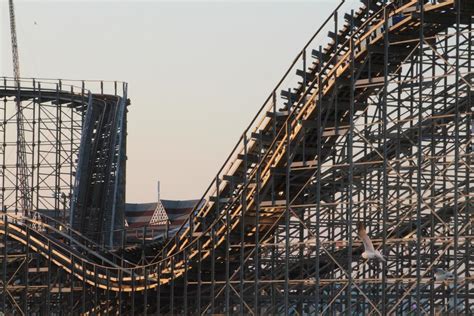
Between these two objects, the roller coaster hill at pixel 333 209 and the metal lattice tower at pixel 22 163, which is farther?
the metal lattice tower at pixel 22 163

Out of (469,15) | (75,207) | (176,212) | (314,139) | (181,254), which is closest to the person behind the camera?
(469,15)

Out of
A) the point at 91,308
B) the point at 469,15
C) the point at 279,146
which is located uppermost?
the point at 469,15

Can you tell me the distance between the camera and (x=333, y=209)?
4231 centimetres

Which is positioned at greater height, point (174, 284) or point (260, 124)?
point (260, 124)

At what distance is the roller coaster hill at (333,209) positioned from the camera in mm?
36781

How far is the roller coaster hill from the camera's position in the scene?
1448 inches

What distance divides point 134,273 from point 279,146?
788 cm

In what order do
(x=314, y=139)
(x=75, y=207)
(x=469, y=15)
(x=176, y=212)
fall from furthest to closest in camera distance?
(x=176, y=212), (x=75, y=207), (x=314, y=139), (x=469, y=15)

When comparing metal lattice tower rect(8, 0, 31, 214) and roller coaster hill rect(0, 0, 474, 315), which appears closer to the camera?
roller coaster hill rect(0, 0, 474, 315)

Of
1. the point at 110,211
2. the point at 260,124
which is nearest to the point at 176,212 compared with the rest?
the point at 110,211

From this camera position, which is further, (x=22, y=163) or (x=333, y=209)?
(x=22, y=163)

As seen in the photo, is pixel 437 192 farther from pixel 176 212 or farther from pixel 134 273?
pixel 176 212

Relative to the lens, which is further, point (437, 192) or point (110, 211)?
point (110, 211)

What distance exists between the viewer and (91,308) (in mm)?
46438
